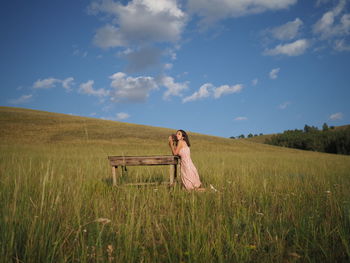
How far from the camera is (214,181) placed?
7.32 metres

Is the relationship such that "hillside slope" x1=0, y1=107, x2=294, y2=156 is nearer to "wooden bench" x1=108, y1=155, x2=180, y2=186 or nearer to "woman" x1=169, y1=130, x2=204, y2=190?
"woman" x1=169, y1=130, x2=204, y2=190

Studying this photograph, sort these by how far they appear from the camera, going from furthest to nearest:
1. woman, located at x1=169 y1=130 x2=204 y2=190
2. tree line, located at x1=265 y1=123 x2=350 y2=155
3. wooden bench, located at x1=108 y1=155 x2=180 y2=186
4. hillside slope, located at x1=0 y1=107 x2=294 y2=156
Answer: tree line, located at x1=265 y1=123 x2=350 y2=155 < hillside slope, located at x1=0 y1=107 x2=294 y2=156 < woman, located at x1=169 y1=130 x2=204 y2=190 < wooden bench, located at x1=108 y1=155 x2=180 y2=186

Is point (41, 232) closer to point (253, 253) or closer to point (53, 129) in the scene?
point (253, 253)

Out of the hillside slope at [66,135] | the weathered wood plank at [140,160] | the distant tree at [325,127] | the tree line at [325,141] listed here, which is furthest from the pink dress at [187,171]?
the distant tree at [325,127]

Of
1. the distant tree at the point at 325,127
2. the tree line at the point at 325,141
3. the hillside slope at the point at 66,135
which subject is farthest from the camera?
the distant tree at the point at 325,127

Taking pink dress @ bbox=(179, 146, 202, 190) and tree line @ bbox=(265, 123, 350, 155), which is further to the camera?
tree line @ bbox=(265, 123, 350, 155)

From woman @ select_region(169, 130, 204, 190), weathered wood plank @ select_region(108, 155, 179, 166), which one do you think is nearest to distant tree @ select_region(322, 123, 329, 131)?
woman @ select_region(169, 130, 204, 190)

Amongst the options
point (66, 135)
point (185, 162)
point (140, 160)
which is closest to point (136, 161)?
point (140, 160)

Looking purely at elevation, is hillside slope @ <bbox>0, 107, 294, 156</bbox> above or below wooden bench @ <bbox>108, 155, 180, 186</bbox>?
above

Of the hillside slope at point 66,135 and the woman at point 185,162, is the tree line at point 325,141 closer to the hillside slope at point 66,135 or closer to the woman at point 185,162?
the hillside slope at point 66,135

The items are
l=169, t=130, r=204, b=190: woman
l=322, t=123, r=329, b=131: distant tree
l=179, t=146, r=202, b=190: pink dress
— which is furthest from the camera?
l=322, t=123, r=329, b=131: distant tree

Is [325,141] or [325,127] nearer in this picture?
[325,141]

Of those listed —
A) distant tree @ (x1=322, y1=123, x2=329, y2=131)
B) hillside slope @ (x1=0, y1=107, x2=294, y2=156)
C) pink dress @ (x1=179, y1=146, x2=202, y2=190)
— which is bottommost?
pink dress @ (x1=179, y1=146, x2=202, y2=190)

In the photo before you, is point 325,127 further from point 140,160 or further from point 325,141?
point 140,160
